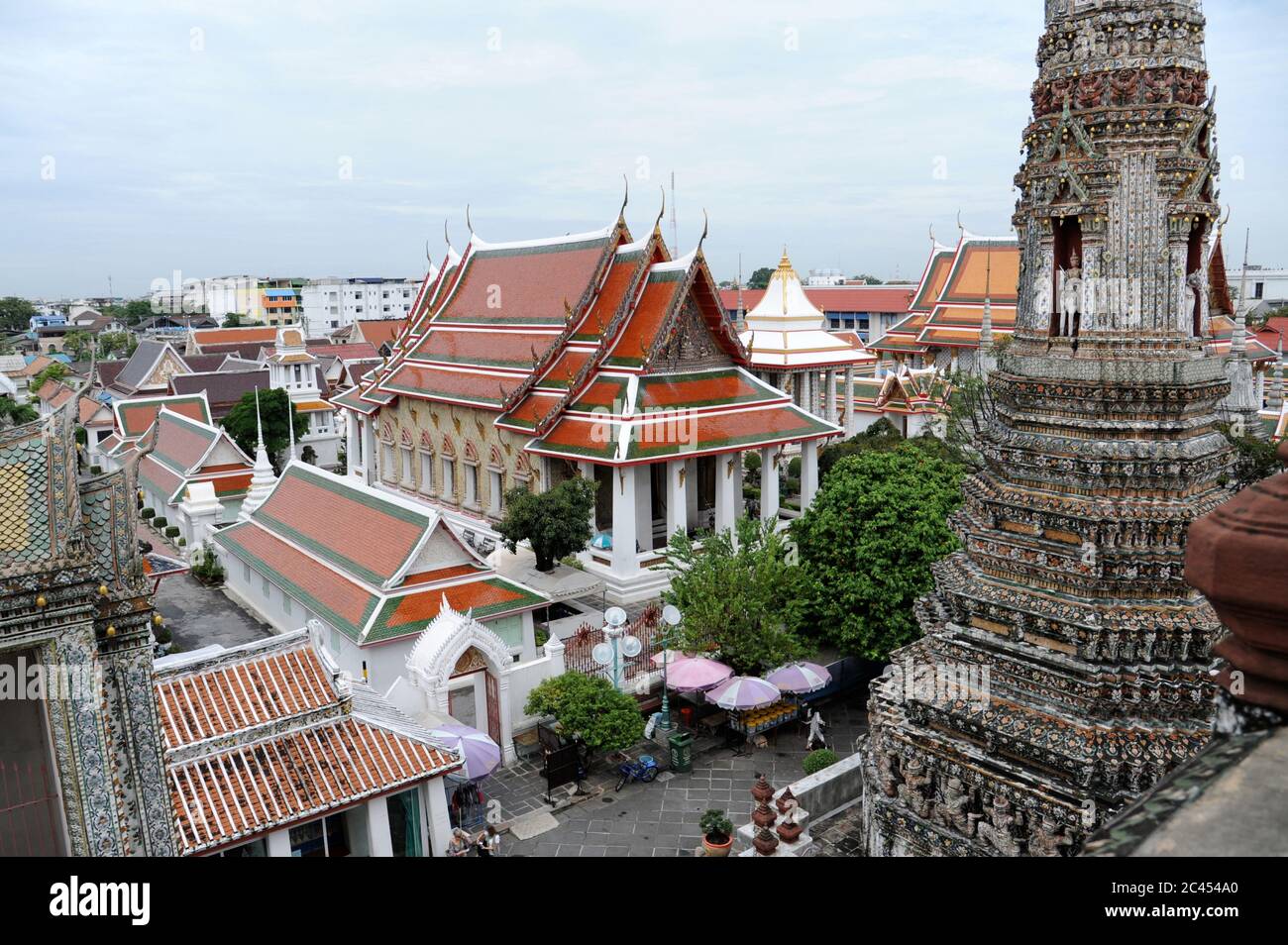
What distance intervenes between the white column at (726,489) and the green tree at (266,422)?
21843mm

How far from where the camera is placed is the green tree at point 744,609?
48.8 ft

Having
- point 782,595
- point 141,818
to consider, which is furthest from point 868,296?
point 141,818

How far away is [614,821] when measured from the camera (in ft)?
41.5

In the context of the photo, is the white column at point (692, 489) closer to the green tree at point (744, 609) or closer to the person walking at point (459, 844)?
the green tree at point (744, 609)

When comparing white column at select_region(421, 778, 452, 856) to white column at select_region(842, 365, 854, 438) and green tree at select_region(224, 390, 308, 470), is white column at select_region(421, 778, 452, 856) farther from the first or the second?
green tree at select_region(224, 390, 308, 470)

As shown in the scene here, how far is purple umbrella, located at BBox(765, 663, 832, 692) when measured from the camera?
1459cm

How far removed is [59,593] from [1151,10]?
363 inches

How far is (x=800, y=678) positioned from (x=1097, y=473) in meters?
7.33

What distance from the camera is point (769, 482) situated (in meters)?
25.0

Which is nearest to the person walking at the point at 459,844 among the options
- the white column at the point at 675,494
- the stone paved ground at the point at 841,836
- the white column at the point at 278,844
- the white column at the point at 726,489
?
the white column at the point at 278,844

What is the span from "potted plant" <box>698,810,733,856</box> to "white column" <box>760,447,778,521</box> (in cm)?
1378

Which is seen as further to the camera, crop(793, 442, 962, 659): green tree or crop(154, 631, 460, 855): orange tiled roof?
crop(793, 442, 962, 659): green tree

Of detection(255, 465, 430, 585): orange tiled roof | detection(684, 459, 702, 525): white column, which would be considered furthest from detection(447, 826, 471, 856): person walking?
detection(684, 459, 702, 525): white column
